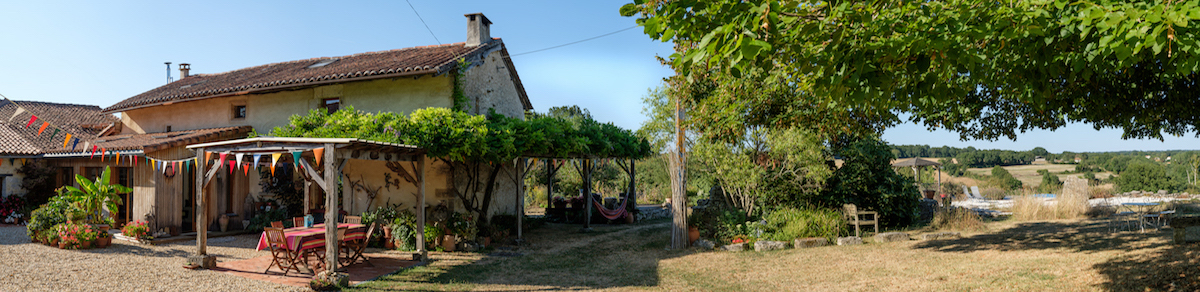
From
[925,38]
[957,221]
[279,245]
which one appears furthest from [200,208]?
[957,221]

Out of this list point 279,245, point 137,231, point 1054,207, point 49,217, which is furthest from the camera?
point 1054,207

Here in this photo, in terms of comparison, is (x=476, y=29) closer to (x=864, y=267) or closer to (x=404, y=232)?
(x=404, y=232)

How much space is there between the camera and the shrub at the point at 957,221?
35.3ft

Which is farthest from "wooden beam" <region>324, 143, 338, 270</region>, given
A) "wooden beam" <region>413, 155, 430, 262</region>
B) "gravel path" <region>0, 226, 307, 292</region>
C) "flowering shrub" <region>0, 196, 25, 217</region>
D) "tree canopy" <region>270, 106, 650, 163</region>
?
"flowering shrub" <region>0, 196, 25, 217</region>

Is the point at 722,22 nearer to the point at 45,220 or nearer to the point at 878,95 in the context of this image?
the point at 878,95

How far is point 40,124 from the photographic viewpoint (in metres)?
17.2

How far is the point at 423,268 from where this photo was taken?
7.88 m

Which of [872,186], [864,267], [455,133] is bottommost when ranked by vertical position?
[864,267]

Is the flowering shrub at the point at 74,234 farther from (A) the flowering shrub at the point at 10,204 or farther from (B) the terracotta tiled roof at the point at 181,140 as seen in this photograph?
(A) the flowering shrub at the point at 10,204

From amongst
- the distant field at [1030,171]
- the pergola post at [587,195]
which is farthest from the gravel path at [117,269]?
the distant field at [1030,171]

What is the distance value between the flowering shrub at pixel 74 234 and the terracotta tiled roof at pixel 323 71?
372cm

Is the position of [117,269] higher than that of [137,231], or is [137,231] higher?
[137,231]

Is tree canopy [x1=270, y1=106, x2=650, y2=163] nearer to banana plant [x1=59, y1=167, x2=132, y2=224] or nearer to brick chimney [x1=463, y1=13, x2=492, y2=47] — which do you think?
brick chimney [x1=463, y1=13, x2=492, y2=47]

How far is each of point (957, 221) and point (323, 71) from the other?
12971mm
